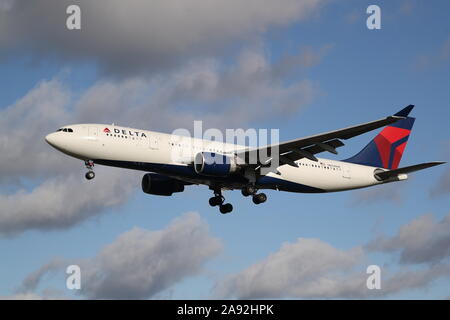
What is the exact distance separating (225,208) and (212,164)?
7743 mm

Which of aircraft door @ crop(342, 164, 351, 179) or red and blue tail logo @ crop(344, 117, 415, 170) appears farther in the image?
red and blue tail logo @ crop(344, 117, 415, 170)

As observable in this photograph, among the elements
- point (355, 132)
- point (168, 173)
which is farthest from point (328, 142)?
point (168, 173)

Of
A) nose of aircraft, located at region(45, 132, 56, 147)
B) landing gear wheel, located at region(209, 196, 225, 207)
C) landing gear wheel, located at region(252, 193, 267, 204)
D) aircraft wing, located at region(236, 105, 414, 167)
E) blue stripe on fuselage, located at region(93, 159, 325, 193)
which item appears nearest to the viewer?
aircraft wing, located at region(236, 105, 414, 167)

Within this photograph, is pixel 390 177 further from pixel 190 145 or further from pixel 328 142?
pixel 190 145

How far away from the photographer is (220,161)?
40.0 m

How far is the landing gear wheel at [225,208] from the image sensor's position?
4656 cm

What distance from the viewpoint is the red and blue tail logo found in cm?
5034

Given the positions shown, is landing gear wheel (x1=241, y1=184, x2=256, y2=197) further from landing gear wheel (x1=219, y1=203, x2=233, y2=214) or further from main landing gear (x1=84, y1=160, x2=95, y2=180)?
main landing gear (x1=84, y1=160, x2=95, y2=180)

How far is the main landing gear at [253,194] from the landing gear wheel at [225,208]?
11.7 ft

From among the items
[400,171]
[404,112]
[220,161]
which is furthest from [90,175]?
A: [400,171]

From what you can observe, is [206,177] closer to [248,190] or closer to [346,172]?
[248,190]

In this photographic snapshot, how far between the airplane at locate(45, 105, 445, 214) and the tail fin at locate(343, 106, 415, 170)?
192 centimetres

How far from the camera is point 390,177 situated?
4778cm

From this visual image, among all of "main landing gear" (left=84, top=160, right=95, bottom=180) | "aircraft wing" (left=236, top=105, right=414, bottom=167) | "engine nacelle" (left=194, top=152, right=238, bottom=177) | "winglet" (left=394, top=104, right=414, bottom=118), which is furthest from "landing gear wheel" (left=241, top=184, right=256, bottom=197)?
"winglet" (left=394, top=104, right=414, bottom=118)
